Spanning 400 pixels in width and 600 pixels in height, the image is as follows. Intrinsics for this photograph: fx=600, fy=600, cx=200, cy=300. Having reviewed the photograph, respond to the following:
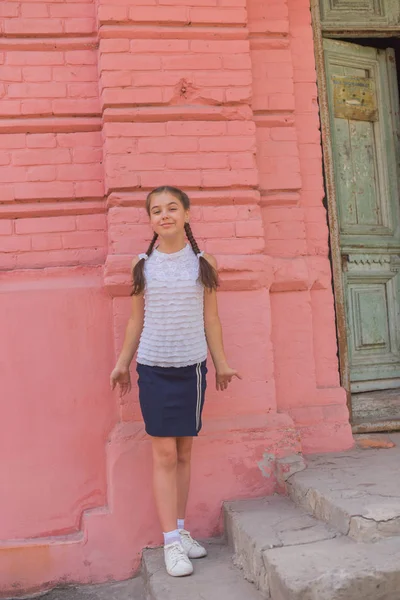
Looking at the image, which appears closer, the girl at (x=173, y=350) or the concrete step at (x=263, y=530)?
the concrete step at (x=263, y=530)

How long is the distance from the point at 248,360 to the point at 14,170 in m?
1.63

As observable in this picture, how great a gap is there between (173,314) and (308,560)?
1161 mm

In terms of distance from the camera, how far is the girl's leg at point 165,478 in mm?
2660

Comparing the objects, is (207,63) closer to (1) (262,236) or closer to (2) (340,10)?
(1) (262,236)

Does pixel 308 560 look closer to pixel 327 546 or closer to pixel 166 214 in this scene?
pixel 327 546

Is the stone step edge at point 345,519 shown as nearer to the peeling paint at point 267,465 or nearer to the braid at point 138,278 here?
the peeling paint at point 267,465

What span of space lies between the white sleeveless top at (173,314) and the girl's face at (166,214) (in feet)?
0.41

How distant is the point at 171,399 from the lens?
2.69 metres

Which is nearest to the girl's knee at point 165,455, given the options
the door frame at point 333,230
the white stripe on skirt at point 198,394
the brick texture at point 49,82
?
the white stripe on skirt at point 198,394

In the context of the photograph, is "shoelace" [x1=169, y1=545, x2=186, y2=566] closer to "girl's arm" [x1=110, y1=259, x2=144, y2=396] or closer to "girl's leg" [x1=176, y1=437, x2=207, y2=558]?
"girl's leg" [x1=176, y1=437, x2=207, y2=558]

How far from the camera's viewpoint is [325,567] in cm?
210

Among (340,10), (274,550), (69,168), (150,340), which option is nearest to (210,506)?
(274,550)

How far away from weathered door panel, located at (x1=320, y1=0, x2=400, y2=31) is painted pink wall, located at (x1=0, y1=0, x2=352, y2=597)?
0.69 metres

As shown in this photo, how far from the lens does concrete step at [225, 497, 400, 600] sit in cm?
202
